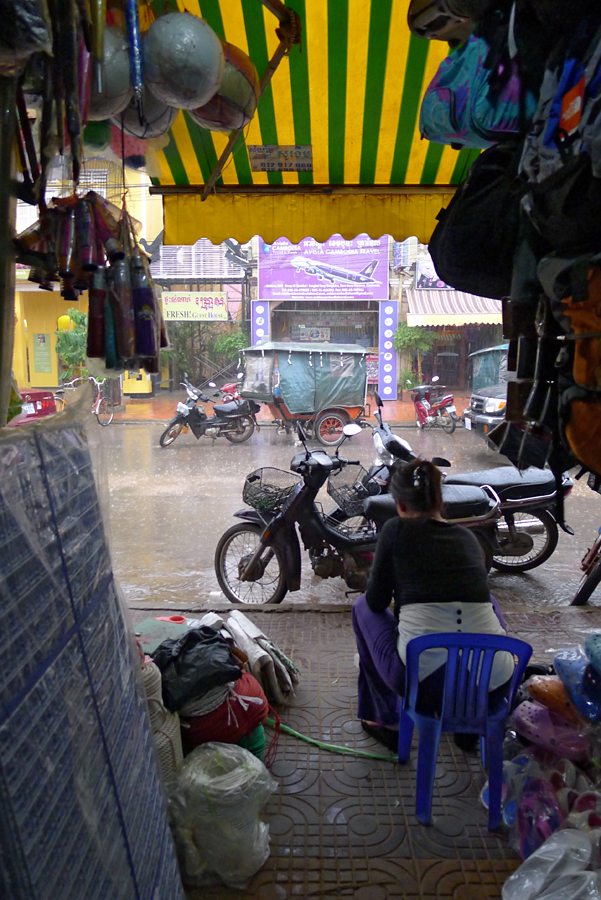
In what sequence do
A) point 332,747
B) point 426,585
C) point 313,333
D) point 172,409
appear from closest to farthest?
point 426,585 → point 332,747 → point 172,409 → point 313,333

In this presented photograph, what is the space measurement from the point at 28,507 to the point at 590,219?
1337mm

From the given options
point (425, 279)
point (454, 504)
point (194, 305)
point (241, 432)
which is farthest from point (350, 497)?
point (425, 279)

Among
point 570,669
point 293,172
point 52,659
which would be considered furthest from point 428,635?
point 293,172

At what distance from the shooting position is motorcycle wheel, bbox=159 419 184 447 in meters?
10.9

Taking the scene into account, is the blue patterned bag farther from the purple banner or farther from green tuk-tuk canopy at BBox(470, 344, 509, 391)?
the purple banner

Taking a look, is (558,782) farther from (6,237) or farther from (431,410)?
(431,410)

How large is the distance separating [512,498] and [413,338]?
1485 centimetres

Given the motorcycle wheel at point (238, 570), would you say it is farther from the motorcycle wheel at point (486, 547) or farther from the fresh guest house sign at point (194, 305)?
the fresh guest house sign at point (194, 305)

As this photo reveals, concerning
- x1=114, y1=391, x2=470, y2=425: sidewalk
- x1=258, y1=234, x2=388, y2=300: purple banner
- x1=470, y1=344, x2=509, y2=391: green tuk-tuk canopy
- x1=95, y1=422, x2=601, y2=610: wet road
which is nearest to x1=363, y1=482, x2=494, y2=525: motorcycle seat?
x1=95, y1=422, x2=601, y2=610: wet road

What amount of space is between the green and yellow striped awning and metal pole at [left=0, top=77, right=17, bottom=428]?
3.58ft

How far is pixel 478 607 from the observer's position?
6.95 ft

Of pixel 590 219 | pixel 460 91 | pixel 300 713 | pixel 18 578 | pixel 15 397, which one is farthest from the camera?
pixel 300 713

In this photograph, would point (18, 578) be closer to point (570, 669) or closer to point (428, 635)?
point (428, 635)

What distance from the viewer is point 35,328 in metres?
18.0
